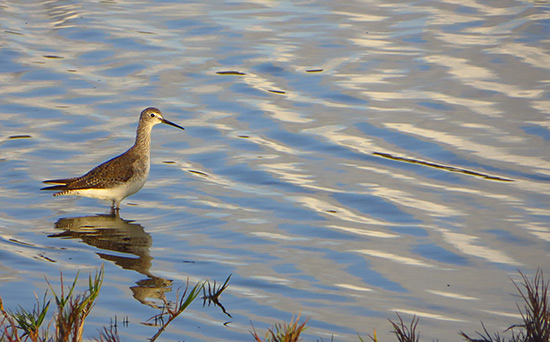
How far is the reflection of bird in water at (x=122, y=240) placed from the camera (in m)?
8.74

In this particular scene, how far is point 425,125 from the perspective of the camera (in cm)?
1406

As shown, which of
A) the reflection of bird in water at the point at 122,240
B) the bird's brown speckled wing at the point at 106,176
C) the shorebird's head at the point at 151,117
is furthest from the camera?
the shorebird's head at the point at 151,117

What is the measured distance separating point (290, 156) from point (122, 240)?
11.6ft

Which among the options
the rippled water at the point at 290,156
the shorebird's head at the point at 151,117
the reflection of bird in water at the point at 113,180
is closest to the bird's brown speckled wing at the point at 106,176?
the reflection of bird in water at the point at 113,180

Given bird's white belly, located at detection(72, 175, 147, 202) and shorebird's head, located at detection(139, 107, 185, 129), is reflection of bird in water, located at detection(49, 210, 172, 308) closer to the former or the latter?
bird's white belly, located at detection(72, 175, 147, 202)

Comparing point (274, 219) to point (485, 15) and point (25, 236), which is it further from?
point (485, 15)

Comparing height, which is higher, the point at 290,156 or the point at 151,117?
the point at 151,117

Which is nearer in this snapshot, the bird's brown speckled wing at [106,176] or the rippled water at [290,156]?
the rippled water at [290,156]

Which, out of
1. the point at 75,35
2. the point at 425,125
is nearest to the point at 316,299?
the point at 425,125

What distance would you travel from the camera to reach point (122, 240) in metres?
10.4

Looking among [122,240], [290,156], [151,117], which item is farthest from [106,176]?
[290,156]

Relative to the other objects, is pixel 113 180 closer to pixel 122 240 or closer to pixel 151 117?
pixel 122 240

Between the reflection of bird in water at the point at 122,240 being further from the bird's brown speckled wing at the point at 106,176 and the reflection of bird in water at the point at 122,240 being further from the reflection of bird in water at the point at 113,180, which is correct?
the bird's brown speckled wing at the point at 106,176

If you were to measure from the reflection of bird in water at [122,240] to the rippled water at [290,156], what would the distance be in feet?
0.12
